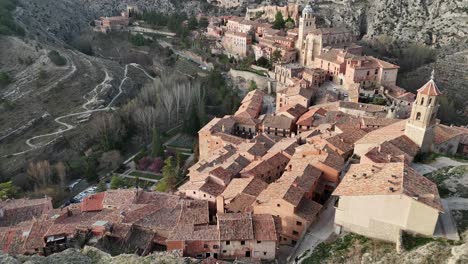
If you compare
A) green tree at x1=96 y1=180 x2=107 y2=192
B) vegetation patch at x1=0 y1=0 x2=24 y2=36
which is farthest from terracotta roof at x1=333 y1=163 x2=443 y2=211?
vegetation patch at x1=0 y1=0 x2=24 y2=36

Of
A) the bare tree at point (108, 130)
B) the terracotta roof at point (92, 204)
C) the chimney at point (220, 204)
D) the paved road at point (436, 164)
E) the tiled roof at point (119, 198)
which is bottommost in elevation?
the bare tree at point (108, 130)

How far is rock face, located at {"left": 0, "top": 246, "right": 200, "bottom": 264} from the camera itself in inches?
703

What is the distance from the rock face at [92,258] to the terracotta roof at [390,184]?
8.93 metres

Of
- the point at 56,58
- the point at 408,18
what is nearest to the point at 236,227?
the point at 56,58

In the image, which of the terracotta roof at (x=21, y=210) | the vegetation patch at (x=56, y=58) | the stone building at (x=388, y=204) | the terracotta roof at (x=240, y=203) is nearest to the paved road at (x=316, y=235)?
the stone building at (x=388, y=204)

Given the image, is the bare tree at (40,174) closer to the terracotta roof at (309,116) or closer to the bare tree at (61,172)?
the bare tree at (61,172)

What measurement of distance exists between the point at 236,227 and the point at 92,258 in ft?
24.6

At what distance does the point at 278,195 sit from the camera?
23297mm

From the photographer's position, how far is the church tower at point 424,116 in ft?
79.2

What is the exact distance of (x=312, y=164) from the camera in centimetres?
2695

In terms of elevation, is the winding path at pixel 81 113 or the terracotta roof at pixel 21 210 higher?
the terracotta roof at pixel 21 210

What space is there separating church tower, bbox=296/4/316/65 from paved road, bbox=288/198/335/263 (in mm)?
34434

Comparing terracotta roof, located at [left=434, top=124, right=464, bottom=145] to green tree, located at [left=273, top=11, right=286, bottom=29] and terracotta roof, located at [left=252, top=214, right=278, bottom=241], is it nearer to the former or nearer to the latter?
terracotta roof, located at [left=252, top=214, right=278, bottom=241]

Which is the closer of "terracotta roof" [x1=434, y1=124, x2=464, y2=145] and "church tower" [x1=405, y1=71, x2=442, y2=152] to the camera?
"church tower" [x1=405, y1=71, x2=442, y2=152]
